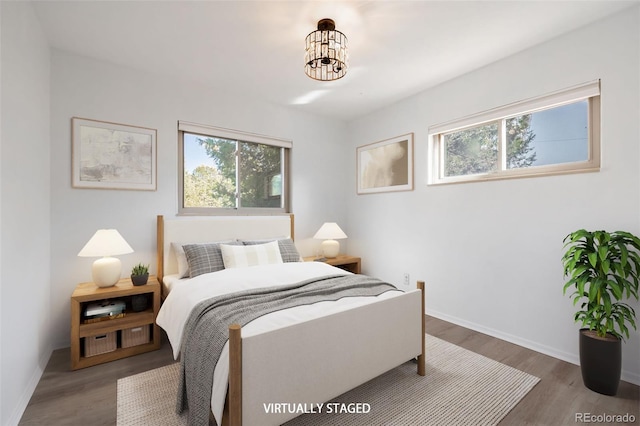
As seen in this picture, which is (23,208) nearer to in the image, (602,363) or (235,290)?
(235,290)

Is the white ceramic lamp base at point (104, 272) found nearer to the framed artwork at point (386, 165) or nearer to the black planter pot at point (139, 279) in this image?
the black planter pot at point (139, 279)

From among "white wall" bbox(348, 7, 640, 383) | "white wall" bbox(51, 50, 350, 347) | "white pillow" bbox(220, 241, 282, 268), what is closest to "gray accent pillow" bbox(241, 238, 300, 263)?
"white pillow" bbox(220, 241, 282, 268)

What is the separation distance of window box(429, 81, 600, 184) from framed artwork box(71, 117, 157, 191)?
3.09 meters

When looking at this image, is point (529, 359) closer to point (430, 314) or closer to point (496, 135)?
point (430, 314)

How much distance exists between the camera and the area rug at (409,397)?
167 cm

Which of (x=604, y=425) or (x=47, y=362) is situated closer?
(x=604, y=425)

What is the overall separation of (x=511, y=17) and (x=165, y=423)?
3531mm

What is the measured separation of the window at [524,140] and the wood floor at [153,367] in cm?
157

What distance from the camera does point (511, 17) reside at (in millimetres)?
2105

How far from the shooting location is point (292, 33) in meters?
2.28

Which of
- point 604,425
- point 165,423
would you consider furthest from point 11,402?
point 604,425

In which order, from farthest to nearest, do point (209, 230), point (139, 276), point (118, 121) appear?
point (209, 230), point (118, 121), point (139, 276)

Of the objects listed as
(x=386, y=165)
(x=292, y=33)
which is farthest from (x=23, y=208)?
(x=386, y=165)

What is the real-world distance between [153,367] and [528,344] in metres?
3.18
